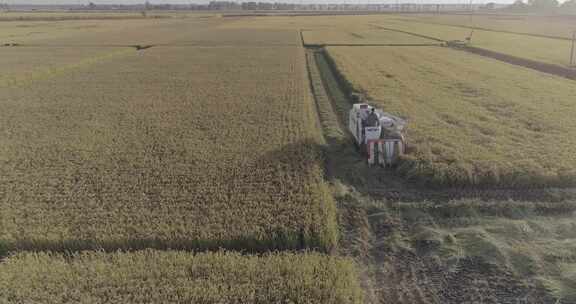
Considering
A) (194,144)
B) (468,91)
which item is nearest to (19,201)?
(194,144)

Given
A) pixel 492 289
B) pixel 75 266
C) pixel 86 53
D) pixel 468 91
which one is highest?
pixel 86 53

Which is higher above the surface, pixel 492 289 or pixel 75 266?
pixel 75 266

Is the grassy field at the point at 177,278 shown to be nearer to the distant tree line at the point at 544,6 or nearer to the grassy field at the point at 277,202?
the grassy field at the point at 277,202

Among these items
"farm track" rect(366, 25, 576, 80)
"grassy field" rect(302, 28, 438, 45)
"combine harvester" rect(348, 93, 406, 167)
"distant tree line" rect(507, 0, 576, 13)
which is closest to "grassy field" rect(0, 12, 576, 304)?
"combine harvester" rect(348, 93, 406, 167)

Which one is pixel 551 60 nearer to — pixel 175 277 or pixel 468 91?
pixel 468 91

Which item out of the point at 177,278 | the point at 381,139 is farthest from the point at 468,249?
the point at 177,278

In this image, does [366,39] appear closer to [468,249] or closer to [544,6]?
[468,249]

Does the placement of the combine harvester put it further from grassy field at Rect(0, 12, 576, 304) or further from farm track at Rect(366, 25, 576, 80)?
farm track at Rect(366, 25, 576, 80)
